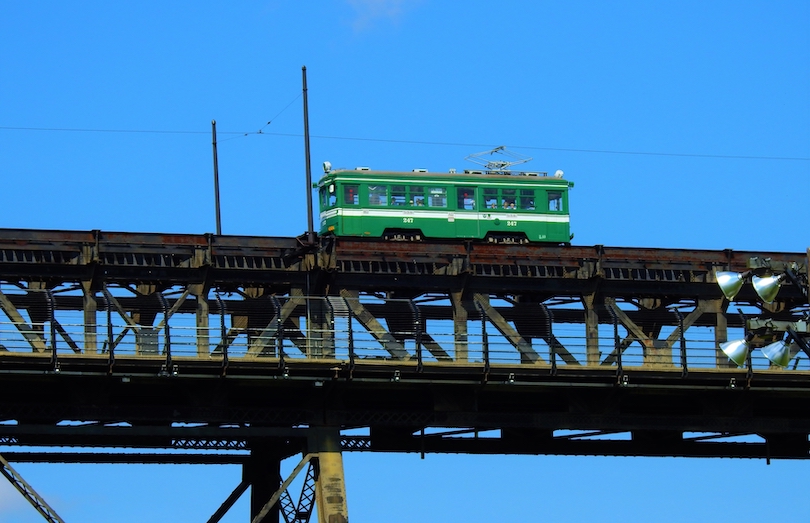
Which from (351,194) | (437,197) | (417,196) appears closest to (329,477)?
(351,194)

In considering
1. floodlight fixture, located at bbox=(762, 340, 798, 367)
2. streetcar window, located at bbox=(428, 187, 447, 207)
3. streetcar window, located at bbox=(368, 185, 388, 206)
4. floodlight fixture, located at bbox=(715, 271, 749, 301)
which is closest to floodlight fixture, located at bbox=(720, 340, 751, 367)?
floodlight fixture, located at bbox=(762, 340, 798, 367)

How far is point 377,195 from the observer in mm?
59500

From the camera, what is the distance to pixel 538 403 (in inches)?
1934

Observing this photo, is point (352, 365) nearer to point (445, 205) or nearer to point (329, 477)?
point (329, 477)

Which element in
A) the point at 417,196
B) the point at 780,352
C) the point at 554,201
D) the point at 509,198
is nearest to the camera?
the point at 780,352

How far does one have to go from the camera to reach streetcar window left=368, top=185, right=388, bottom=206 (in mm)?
59375

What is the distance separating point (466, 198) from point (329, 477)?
19.6 m

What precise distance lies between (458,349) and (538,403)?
463 centimetres

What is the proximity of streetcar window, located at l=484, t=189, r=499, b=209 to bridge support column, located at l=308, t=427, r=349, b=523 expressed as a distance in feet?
59.2

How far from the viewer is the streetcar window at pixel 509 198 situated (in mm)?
61406

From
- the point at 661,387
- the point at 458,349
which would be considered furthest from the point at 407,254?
the point at 661,387

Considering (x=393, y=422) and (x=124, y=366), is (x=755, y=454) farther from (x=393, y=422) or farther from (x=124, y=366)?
(x=124, y=366)

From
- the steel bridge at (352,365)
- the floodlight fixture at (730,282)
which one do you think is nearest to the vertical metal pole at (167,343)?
the steel bridge at (352,365)

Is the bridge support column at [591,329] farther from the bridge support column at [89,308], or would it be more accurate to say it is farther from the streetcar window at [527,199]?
the bridge support column at [89,308]
